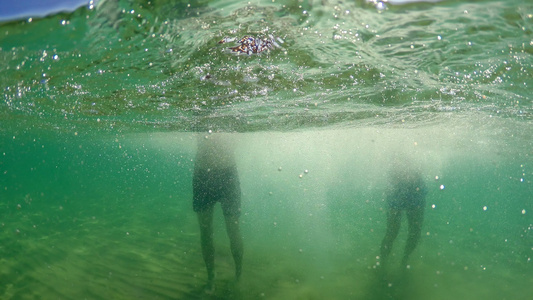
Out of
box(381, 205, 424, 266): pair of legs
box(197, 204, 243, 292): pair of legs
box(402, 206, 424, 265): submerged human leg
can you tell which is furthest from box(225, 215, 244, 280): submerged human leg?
box(402, 206, 424, 265): submerged human leg

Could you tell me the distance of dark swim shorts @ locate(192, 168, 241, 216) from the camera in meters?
10.2

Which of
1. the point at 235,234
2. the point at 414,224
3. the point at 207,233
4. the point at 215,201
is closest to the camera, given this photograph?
the point at 207,233

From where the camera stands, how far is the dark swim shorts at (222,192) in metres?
10.2

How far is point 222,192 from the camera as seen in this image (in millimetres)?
10438

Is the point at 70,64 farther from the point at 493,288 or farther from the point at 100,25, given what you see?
the point at 493,288

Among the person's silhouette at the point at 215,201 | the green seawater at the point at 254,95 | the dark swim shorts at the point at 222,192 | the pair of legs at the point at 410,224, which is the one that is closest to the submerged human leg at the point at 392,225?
the pair of legs at the point at 410,224

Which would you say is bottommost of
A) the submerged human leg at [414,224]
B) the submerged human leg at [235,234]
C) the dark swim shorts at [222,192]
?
the submerged human leg at [414,224]

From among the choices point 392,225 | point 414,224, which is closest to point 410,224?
point 414,224

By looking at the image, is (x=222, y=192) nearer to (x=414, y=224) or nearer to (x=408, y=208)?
(x=408, y=208)

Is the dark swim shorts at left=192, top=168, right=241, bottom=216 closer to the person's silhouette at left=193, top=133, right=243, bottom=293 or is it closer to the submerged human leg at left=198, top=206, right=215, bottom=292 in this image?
the person's silhouette at left=193, top=133, right=243, bottom=293

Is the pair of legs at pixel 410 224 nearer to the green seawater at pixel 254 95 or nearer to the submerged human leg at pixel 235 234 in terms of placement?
the green seawater at pixel 254 95

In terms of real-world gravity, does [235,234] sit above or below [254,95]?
below

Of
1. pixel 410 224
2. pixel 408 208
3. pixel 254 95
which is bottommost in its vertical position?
pixel 410 224

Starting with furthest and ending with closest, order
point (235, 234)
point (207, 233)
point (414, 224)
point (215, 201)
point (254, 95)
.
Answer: point (414, 224) < point (254, 95) < point (215, 201) < point (235, 234) < point (207, 233)
